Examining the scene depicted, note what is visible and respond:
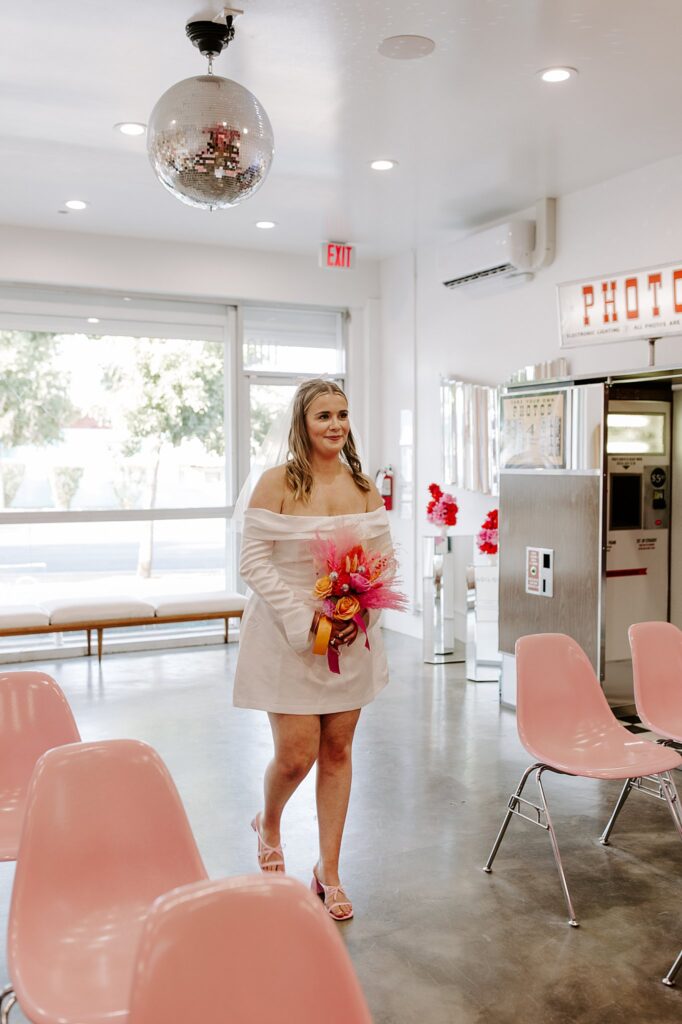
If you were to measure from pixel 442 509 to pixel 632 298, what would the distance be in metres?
2.53

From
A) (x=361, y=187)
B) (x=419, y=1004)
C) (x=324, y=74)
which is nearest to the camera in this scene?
(x=419, y=1004)

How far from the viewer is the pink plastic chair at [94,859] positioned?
2133 millimetres

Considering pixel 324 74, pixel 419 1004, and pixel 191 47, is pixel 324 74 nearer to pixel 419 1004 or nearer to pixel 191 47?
pixel 191 47

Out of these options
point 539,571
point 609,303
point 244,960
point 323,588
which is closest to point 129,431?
point 539,571

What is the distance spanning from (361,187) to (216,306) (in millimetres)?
2577

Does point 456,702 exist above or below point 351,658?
below

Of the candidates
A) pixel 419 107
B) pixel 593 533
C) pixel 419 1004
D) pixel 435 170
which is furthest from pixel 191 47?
pixel 419 1004

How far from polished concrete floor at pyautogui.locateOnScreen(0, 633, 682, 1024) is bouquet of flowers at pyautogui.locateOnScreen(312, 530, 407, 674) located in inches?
38.5

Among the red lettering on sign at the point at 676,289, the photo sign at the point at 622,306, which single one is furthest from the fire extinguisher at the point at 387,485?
the red lettering on sign at the point at 676,289

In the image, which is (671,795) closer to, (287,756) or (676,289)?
(287,756)

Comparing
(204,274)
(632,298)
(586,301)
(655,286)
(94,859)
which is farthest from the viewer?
(204,274)

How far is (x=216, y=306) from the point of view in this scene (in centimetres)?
880

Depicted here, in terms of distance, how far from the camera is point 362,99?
493 centimetres

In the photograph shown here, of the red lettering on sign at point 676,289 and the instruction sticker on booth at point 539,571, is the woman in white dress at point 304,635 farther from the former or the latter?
the instruction sticker on booth at point 539,571
